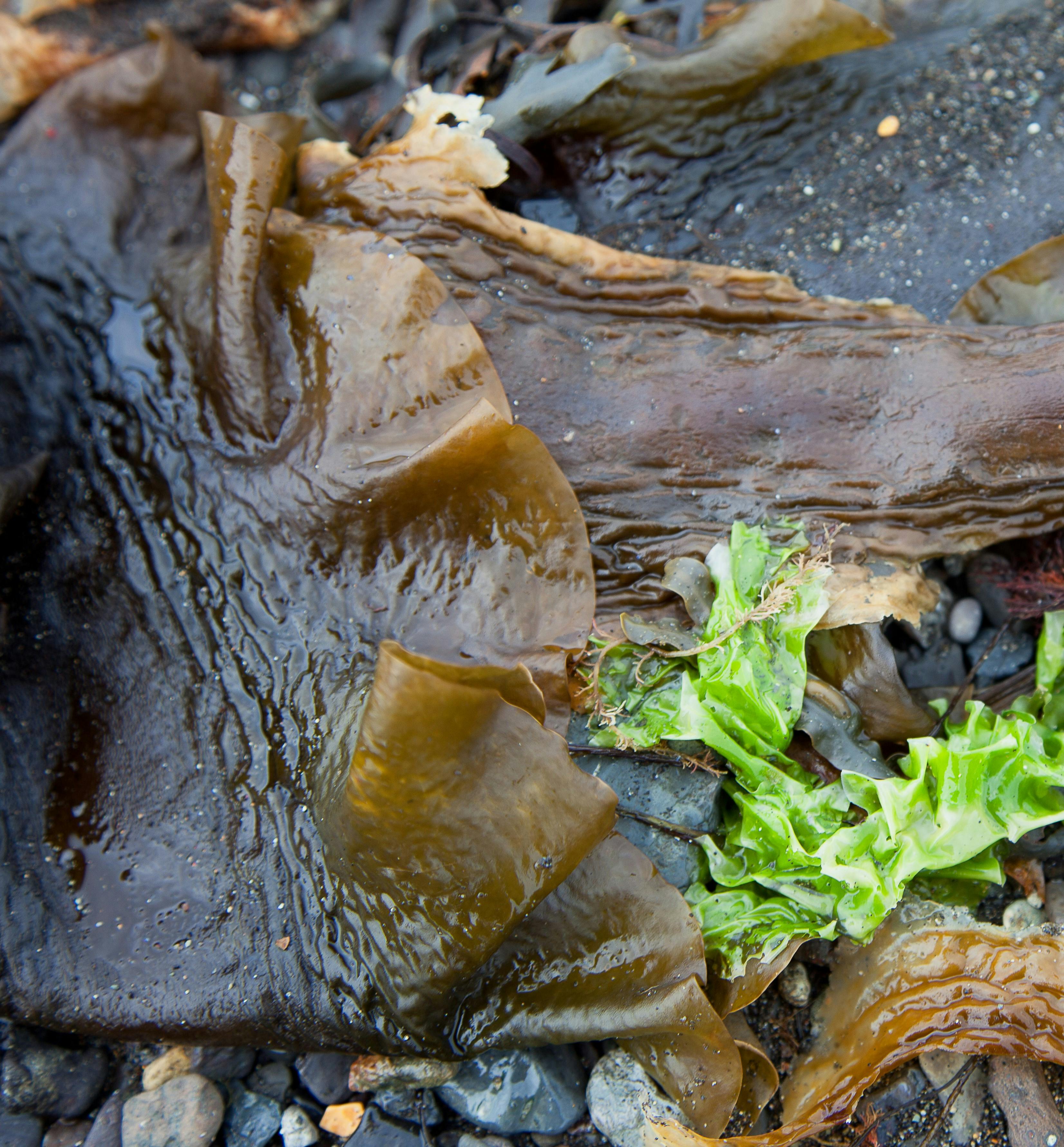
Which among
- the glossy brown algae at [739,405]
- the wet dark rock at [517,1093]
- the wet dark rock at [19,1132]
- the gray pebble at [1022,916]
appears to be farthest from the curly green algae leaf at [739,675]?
the wet dark rock at [19,1132]

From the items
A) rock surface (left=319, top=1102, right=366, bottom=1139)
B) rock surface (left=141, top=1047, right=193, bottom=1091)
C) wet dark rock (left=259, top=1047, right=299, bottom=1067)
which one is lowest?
rock surface (left=319, top=1102, right=366, bottom=1139)

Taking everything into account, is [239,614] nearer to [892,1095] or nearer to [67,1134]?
[67,1134]

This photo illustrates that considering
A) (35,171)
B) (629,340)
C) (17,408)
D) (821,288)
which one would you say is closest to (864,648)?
(629,340)

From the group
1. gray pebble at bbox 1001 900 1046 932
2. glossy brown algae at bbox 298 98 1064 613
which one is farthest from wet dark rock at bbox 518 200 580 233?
gray pebble at bbox 1001 900 1046 932

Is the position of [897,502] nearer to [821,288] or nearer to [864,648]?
[864,648]

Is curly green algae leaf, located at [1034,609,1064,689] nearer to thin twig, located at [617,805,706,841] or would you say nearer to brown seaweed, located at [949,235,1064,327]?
brown seaweed, located at [949,235,1064,327]

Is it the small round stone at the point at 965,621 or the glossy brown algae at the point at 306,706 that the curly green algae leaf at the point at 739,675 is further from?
the small round stone at the point at 965,621
